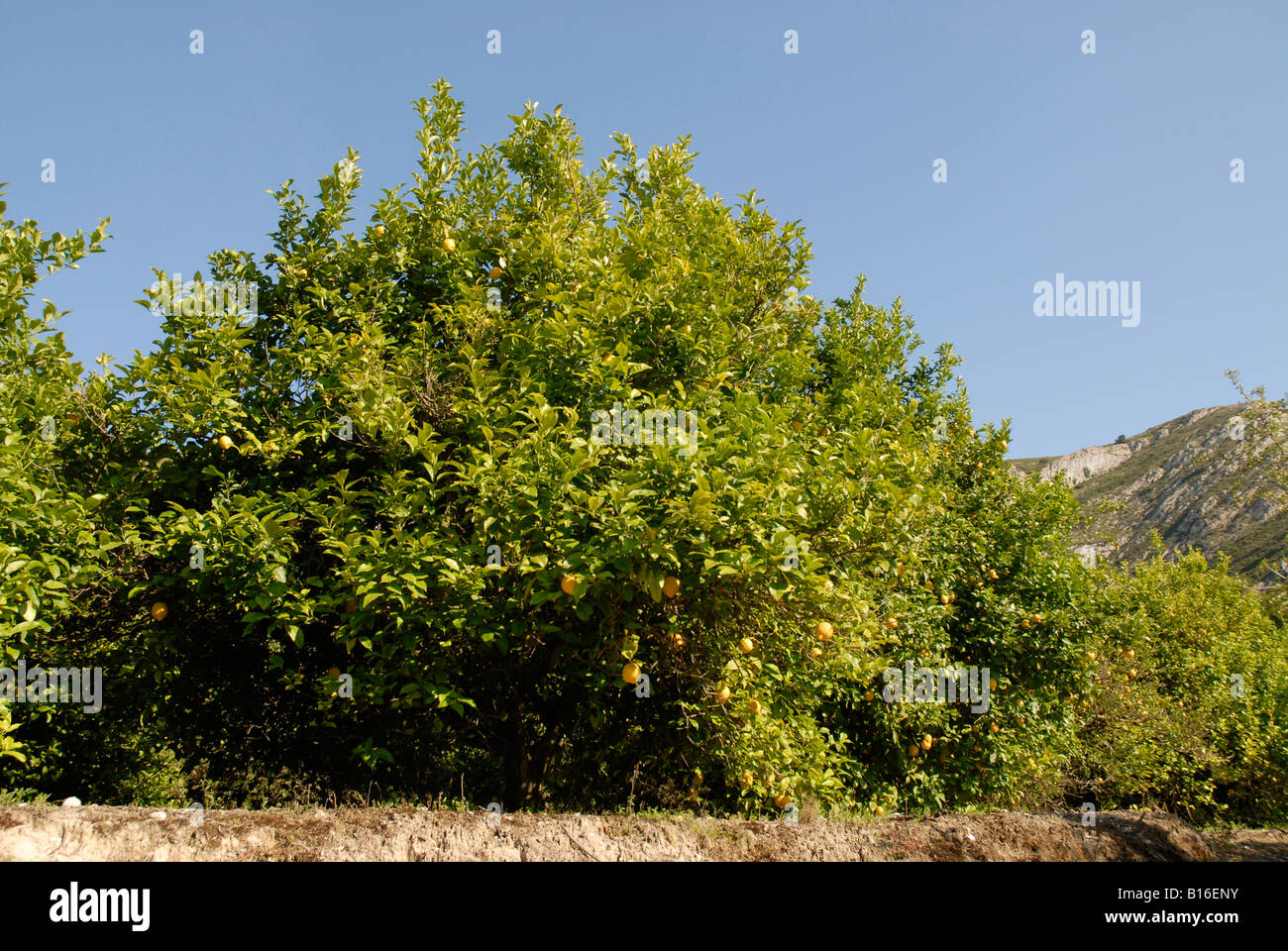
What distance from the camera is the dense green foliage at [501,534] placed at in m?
4.35

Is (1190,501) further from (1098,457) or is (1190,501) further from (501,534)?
(501,534)

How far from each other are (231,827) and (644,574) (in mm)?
2759

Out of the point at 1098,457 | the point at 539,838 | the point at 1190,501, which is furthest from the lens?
the point at 1098,457

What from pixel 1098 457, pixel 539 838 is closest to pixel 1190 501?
pixel 1098 457

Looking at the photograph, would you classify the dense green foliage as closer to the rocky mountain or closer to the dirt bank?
the dirt bank

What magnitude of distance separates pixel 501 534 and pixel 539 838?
1.79 meters

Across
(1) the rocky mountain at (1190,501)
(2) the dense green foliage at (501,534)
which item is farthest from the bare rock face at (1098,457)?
(2) the dense green foliage at (501,534)

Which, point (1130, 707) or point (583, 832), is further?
point (1130, 707)

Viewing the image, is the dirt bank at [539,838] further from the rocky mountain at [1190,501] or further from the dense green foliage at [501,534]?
the rocky mountain at [1190,501]

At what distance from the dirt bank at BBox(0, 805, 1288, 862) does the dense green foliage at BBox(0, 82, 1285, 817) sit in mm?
815

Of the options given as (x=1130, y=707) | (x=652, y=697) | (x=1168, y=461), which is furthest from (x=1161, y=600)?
(x=1168, y=461)

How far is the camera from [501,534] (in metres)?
4.30

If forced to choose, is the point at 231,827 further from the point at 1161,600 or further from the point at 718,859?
the point at 1161,600
